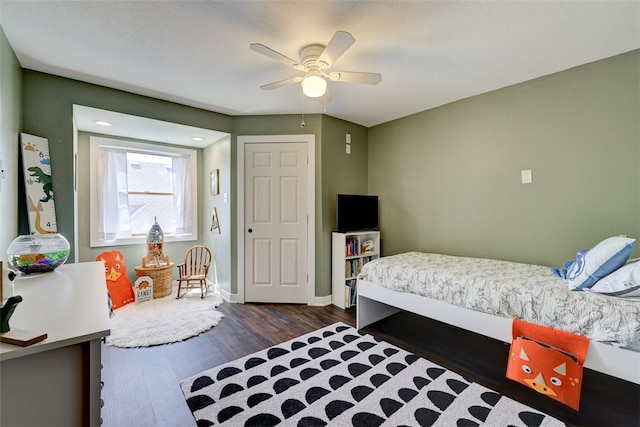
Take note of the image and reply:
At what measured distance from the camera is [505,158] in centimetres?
278

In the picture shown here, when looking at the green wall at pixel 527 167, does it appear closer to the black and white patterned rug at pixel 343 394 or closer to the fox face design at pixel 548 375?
the fox face design at pixel 548 375

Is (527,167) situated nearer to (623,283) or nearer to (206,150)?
(623,283)

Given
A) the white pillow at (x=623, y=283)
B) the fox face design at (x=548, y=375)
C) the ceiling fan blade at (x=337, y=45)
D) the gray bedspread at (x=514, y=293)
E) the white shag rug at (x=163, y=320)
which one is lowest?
the white shag rug at (x=163, y=320)

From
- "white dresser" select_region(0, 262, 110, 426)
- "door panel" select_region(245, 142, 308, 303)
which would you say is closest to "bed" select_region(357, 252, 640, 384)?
"door panel" select_region(245, 142, 308, 303)

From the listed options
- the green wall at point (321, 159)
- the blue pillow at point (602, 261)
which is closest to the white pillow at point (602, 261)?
the blue pillow at point (602, 261)

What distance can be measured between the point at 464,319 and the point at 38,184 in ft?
11.9

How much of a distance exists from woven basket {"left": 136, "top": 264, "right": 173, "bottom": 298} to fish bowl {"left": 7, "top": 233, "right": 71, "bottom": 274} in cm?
203

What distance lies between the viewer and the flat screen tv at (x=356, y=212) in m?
3.46

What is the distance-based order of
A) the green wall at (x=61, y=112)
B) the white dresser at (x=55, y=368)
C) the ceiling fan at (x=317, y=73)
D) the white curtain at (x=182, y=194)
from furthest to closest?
the white curtain at (x=182, y=194) → the green wall at (x=61, y=112) → the ceiling fan at (x=317, y=73) → the white dresser at (x=55, y=368)

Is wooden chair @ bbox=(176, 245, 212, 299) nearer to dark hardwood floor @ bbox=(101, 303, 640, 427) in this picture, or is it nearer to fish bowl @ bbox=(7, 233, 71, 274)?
dark hardwood floor @ bbox=(101, 303, 640, 427)

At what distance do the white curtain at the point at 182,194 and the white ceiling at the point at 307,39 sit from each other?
60.9 inches

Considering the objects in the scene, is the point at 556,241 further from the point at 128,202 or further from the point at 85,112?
the point at 128,202

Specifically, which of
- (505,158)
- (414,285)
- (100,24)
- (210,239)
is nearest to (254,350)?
(414,285)

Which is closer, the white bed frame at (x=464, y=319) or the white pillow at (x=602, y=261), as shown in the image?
the white bed frame at (x=464, y=319)
